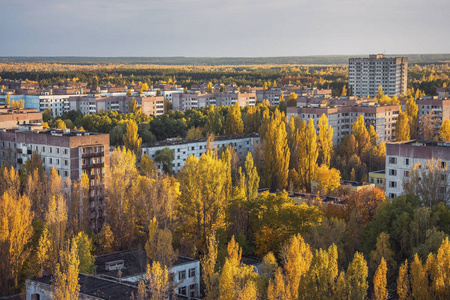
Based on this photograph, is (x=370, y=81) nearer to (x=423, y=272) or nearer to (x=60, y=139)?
(x=60, y=139)

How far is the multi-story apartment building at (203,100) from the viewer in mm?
74812

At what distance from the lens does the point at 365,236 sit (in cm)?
2277

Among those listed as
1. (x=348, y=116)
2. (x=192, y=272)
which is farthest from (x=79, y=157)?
(x=348, y=116)

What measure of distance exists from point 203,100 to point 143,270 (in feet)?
182

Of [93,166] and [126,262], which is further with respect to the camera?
[93,166]

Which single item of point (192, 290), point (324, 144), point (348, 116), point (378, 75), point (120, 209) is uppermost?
point (378, 75)

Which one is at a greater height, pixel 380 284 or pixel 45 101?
pixel 45 101

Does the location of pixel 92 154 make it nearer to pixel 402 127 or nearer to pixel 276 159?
pixel 276 159

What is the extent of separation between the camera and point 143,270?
68.9 feet

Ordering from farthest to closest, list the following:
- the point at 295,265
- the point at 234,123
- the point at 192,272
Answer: the point at 234,123 < the point at 192,272 < the point at 295,265

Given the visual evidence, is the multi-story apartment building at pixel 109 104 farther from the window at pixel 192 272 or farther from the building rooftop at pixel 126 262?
the window at pixel 192 272

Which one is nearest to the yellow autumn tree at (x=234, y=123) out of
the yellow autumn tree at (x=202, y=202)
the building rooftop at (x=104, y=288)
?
the yellow autumn tree at (x=202, y=202)

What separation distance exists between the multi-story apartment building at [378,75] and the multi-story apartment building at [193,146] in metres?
40.8

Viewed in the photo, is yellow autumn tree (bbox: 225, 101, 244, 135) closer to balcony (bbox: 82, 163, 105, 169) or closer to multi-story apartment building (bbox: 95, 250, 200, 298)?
balcony (bbox: 82, 163, 105, 169)
